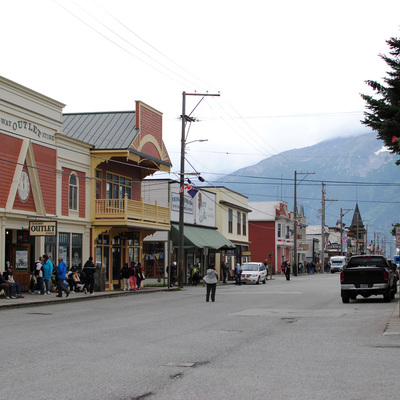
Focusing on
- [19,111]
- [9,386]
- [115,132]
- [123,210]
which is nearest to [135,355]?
[9,386]

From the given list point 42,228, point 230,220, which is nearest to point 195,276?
point 230,220

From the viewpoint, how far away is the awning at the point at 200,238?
4456cm

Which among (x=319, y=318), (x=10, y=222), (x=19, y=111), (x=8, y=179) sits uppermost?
(x=19, y=111)

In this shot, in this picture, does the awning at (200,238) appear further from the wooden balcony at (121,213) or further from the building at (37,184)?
the building at (37,184)

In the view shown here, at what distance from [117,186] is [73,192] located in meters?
4.81

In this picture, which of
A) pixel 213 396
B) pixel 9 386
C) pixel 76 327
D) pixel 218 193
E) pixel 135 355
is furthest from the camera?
pixel 218 193

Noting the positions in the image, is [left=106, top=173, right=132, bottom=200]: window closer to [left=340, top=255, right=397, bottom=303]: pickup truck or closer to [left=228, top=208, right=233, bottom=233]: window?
[left=340, top=255, right=397, bottom=303]: pickup truck

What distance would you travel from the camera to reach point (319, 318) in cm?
1864

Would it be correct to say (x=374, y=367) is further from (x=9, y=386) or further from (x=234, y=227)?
(x=234, y=227)

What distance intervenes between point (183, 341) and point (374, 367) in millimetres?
4478

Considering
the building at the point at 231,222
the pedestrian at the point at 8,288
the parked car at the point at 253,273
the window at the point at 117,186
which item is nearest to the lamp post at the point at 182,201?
the window at the point at 117,186

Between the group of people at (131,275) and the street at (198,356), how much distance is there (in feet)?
44.5

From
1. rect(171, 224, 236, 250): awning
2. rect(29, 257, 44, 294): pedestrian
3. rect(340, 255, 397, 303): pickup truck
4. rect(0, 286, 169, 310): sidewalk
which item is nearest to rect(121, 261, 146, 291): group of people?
rect(0, 286, 169, 310): sidewalk

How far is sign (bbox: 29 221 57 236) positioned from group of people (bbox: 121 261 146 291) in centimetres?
746
